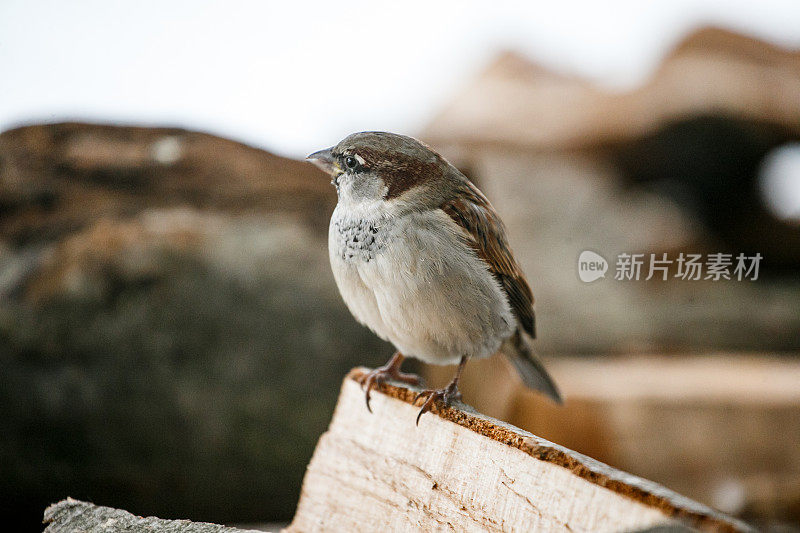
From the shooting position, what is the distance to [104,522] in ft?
5.73

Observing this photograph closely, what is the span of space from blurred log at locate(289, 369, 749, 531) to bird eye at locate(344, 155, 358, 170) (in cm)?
74

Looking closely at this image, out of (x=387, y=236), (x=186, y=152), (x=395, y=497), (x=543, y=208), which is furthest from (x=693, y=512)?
(x=543, y=208)

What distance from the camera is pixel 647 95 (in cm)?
502

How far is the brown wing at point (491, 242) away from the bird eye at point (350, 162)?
12.5 inches

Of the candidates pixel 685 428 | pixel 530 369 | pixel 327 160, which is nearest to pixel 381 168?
pixel 327 160

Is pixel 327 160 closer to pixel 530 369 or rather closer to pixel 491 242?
pixel 491 242

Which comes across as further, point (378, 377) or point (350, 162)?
point (378, 377)

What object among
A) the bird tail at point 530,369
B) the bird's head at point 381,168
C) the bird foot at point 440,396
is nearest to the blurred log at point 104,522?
the bird foot at point 440,396

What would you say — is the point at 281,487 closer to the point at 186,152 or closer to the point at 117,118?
the point at 186,152

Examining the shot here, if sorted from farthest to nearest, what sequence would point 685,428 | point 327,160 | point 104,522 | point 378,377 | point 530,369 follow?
1. point 685,428
2. point 530,369
3. point 378,377
4. point 327,160
5. point 104,522

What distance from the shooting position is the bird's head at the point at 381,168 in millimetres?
1930

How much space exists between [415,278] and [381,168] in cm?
37

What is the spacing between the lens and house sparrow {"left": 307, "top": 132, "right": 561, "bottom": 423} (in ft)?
6.21

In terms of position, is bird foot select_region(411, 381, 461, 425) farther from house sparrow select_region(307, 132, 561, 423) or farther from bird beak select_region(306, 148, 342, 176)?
bird beak select_region(306, 148, 342, 176)
